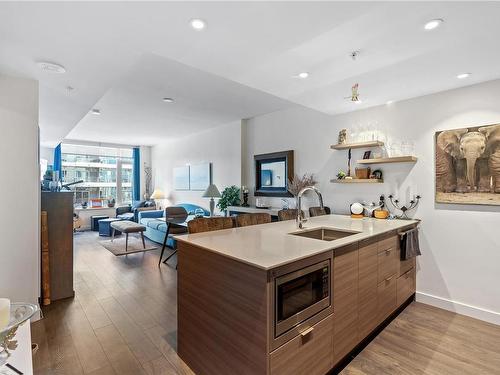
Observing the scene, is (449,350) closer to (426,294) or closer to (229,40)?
(426,294)

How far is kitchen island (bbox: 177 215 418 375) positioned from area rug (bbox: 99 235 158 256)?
3762 millimetres

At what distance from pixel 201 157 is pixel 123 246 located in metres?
2.69

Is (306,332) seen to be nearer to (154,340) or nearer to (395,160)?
(154,340)

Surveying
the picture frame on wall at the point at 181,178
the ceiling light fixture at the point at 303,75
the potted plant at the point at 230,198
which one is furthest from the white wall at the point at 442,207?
the picture frame on wall at the point at 181,178

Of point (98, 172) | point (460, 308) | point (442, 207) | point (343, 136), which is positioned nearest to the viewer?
point (460, 308)

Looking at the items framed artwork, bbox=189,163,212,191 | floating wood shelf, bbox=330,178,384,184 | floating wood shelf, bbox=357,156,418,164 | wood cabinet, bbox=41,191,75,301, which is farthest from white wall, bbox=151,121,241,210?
wood cabinet, bbox=41,191,75,301

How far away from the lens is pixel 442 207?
3031 millimetres

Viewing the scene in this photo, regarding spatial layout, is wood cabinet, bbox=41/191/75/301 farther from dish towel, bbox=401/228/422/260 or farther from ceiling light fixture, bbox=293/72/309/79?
dish towel, bbox=401/228/422/260

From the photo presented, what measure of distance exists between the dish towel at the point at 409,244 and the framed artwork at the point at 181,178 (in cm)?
557

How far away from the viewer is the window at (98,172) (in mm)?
8258

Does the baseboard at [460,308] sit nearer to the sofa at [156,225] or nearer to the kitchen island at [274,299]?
the kitchen island at [274,299]

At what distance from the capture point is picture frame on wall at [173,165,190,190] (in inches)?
287

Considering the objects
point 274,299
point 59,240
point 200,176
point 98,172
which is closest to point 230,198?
point 200,176

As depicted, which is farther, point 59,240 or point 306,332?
point 59,240
